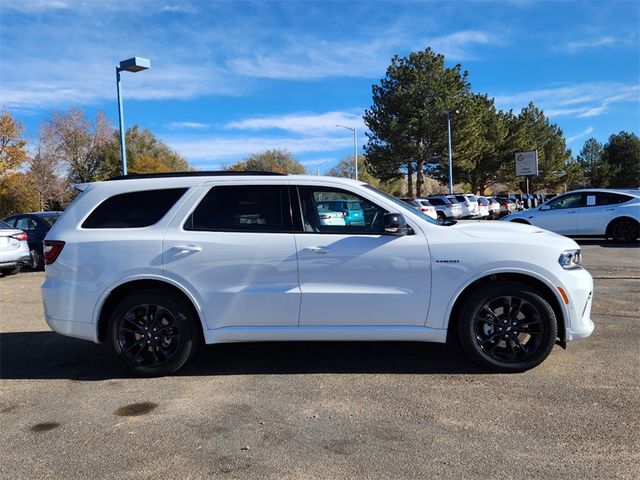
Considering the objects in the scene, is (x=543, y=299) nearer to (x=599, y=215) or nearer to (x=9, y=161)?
(x=599, y=215)

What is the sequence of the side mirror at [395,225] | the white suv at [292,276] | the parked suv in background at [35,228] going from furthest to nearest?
the parked suv in background at [35,228] → the white suv at [292,276] → the side mirror at [395,225]

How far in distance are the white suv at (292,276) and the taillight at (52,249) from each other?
1 centimetres

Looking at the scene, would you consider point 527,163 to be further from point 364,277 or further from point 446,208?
point 364,277

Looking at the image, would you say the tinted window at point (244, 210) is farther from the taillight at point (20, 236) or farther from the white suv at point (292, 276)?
the taillight at point (20, 236)

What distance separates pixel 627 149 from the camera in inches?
2936

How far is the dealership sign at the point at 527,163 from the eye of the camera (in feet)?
156

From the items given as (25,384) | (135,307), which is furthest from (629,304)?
(25,384)

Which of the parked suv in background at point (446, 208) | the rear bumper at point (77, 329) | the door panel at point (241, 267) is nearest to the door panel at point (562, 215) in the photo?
the door panel at point (241, 267)

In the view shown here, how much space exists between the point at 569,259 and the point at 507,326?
2.63 feet

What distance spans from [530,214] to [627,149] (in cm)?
7147

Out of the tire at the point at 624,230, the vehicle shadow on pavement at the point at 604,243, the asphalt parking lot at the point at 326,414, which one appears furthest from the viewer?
the tire at the point at 624,230

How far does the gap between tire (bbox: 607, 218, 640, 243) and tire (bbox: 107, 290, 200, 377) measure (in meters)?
12.9

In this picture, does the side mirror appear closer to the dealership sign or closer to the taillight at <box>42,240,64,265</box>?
the taillight at <box>42,240,64,265</box>

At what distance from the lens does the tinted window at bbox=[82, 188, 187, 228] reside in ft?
15.6
